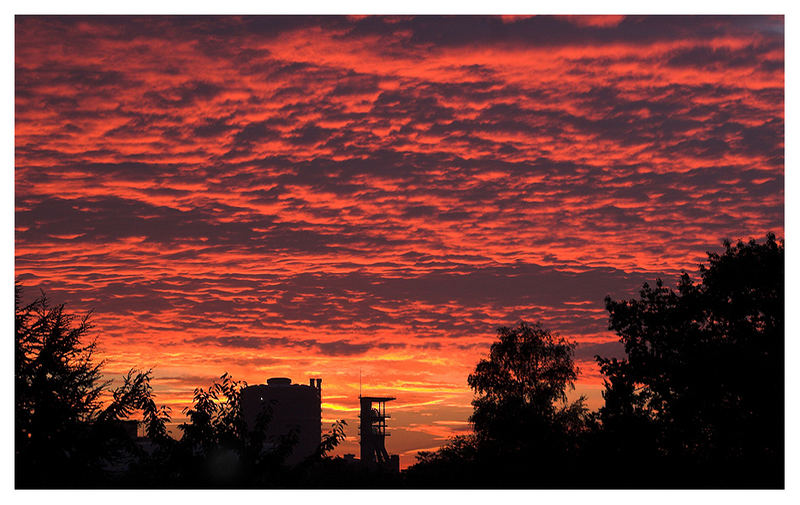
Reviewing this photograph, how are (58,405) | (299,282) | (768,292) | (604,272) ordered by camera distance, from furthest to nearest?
(768,292), (604,272), (299,282), (58,405)

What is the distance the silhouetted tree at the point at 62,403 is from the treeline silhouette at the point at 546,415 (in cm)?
6

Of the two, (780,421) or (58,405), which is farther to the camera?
(780,421)

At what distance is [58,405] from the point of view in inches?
984

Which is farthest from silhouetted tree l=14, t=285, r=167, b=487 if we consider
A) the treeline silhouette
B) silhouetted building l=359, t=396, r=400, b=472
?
silhouetted building l=359, t=396, r=400, b=472

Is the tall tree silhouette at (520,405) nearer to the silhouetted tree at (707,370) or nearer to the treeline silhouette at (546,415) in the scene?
the treeline silhouette at (546,415)

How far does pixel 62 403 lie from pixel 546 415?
22959 mm

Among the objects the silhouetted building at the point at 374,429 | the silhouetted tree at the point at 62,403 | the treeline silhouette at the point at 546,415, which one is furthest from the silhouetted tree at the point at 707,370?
the silhouetted building at the point at 374,429

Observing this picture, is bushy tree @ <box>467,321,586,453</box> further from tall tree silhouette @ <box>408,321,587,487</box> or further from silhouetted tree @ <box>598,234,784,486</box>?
silhouetted tree @ <box>598,234,784,486</box>

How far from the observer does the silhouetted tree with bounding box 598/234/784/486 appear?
96.8 ft

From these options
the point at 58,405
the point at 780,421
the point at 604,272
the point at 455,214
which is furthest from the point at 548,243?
the point at 58,405

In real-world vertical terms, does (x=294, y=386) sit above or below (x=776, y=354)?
above

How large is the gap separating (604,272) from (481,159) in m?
8.12

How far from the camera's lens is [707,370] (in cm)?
3225
